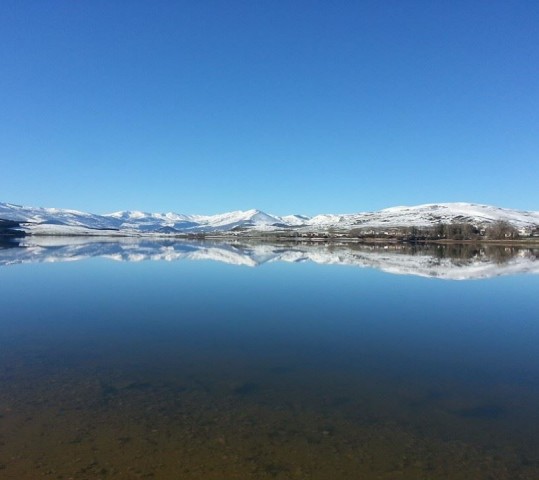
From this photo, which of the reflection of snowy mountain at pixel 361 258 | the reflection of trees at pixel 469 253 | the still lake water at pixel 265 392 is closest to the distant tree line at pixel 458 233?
the reflection of trees at pixel 469 253

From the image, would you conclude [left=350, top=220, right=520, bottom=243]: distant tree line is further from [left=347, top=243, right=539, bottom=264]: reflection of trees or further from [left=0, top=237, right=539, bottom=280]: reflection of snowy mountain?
[left=0, top=237, right=539, bottom=280]: reflection of snowy mountain

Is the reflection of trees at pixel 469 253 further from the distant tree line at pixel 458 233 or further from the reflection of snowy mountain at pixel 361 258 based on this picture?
the distant tree line at pixel 458 233

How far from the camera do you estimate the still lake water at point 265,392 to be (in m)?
7.15

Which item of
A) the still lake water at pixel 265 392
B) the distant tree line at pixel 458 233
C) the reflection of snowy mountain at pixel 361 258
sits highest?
the distant tree line at pixel 458 233

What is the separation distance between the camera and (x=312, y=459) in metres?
7.23

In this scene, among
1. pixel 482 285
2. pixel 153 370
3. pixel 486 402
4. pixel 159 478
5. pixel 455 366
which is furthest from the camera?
pixel 482 285

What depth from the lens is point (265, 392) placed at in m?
9.94

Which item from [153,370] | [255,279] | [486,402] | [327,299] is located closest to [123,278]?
[255,279]

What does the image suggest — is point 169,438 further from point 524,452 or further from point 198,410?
point 524,452

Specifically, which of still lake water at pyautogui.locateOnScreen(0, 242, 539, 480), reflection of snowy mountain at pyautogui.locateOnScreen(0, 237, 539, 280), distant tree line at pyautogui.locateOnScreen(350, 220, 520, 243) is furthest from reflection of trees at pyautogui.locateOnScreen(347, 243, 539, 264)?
distant tree line at pyautogui.locateOnScreen(350, 220, 520, 243)

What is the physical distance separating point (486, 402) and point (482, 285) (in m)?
24.2

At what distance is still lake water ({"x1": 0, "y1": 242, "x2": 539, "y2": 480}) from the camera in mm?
7148

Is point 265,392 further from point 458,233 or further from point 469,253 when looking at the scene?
point 458,233

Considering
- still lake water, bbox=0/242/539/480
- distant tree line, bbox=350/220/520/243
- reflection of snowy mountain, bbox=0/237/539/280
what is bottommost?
reflection of snowy mountain, bbox=0/237/539/280
